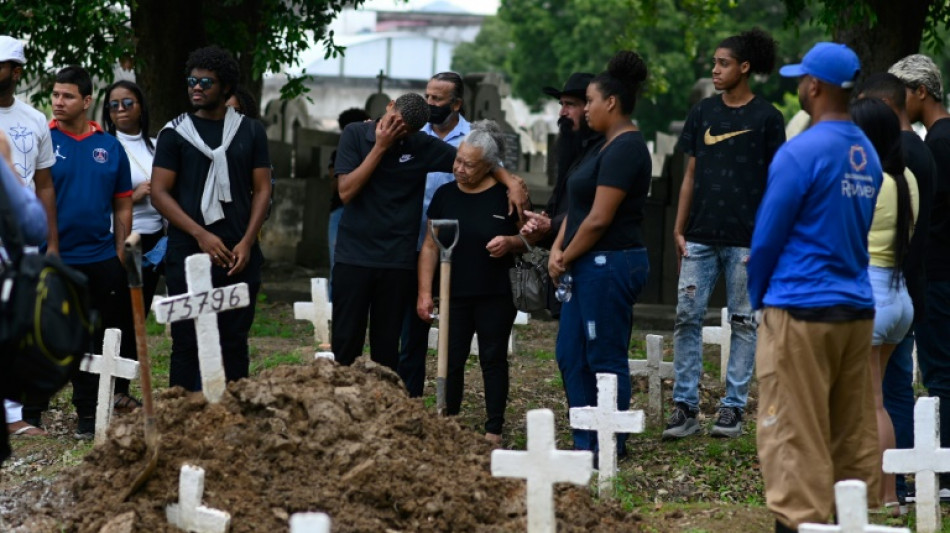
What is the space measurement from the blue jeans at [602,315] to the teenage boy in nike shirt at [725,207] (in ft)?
2.41

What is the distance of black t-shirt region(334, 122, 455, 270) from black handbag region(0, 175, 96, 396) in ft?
9.60

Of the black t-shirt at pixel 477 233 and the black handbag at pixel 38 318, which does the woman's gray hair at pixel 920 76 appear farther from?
the black handbag at pixel 38 318

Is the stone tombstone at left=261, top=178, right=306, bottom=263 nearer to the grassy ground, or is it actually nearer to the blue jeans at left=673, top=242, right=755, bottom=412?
the grassy ground

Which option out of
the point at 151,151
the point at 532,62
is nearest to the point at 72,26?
the point at 151,151

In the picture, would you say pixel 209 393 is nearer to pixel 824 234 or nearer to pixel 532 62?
pixel 824 234

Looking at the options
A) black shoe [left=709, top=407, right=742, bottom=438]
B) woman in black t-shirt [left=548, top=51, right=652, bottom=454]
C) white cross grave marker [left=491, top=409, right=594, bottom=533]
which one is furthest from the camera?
black shoe [left=709, top=407, right=742, bottom=438]

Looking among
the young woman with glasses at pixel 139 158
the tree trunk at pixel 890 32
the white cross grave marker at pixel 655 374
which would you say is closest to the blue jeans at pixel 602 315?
the white cross grave marker at pixel 655 374

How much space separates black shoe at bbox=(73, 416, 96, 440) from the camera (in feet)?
26.2

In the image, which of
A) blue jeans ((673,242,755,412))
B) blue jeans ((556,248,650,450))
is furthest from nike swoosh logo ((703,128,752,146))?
blue jeans ((556,248,650,450))

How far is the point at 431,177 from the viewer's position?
816 centimetres

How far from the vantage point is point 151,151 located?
868 centimetres

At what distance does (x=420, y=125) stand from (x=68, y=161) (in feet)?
6.41

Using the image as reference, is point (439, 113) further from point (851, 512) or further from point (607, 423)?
point (851, 512)

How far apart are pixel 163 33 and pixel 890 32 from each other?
630 centimetres
